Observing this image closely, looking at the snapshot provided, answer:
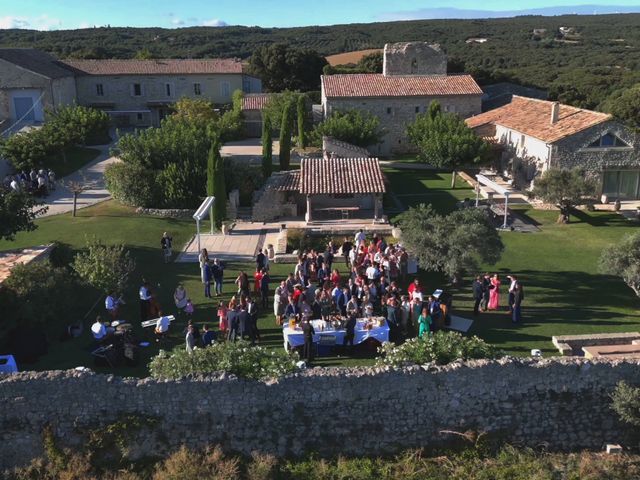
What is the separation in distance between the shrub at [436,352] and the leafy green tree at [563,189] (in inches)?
646

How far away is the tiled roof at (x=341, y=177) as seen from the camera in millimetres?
26695

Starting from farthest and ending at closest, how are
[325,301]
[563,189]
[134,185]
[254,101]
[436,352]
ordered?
[254,101] < [134,185] < [563,189] < [325,301] < [436,352]

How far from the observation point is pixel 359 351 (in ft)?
48.0

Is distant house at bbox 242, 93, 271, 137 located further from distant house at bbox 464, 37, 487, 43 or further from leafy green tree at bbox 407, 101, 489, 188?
distant house at bbox 464, 37, 487, 43

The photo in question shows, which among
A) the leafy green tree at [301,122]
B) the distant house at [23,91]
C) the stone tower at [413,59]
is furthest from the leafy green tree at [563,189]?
the distant house at [23,91]

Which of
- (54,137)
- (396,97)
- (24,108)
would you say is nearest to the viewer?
(54,137)

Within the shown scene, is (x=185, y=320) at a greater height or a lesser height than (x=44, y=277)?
lesser

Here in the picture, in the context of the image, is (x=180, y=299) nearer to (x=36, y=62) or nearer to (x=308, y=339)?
(x=308, y=339)

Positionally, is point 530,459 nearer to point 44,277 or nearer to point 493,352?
point 493,352

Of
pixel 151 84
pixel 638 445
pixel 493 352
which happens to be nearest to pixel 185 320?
pixel 493 352

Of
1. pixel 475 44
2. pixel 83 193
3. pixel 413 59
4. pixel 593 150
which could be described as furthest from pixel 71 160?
pixel 475 44

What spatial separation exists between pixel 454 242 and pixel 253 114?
118ft

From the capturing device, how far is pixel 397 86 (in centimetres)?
4575

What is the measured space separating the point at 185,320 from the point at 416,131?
24407 mm
